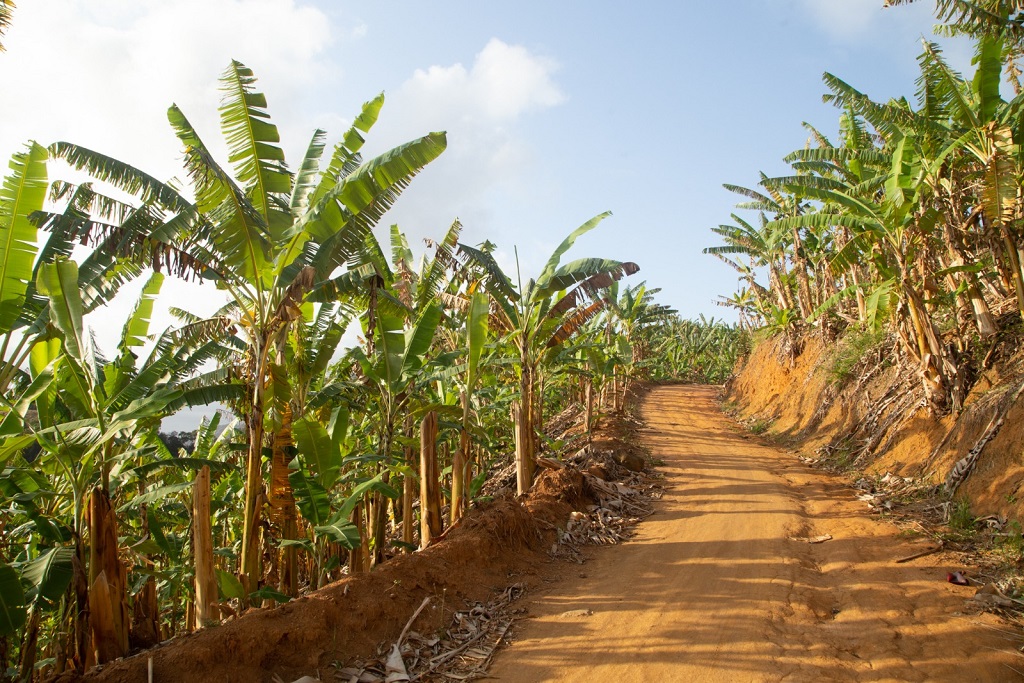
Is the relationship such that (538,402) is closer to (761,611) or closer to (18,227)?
(761,611)

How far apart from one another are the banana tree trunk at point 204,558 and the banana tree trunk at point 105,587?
618mm

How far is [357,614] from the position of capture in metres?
5.55

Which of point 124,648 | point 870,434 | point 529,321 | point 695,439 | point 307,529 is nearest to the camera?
point 124,648

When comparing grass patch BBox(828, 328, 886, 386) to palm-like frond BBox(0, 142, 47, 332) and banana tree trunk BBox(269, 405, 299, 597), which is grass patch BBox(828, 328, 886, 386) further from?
palm-like frond BBox(0, 142, 47, 332)

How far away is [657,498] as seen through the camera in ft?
36.0

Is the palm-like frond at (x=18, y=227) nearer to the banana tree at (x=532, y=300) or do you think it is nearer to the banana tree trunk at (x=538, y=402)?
the banana tree at (x=532, y=300)

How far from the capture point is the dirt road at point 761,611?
4.95 meters

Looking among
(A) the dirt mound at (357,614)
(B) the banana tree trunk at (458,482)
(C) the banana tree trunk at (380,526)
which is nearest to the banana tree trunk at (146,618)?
(A) the dirt mound at (357,614)

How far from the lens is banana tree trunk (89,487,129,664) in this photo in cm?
490

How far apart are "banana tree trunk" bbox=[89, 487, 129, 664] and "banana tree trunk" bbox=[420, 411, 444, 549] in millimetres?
3192

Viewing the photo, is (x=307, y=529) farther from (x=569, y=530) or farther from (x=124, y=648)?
(x=569, y=530)

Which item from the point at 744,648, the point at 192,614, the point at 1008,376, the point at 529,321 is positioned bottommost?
the point at 192,614

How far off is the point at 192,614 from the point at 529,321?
6.70 metres

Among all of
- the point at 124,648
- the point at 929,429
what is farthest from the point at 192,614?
the point at 929,429
